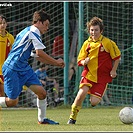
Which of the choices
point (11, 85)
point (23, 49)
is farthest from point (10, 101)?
point (23, 49)

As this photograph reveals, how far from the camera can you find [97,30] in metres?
9.70

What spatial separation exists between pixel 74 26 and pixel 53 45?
2.68 ft

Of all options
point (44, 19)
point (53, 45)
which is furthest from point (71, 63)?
point (44, 19)

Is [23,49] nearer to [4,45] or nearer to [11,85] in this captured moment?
[11,85]

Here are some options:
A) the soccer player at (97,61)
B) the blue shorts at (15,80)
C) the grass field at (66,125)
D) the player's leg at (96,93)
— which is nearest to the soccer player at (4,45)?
the grass field at (66,125)

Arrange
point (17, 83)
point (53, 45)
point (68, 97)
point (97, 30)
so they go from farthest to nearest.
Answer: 1. point (53, 45)
2. point (68, 97)
3. point (97, 30)
4. point (17, 83)

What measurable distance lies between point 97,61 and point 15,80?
1757mm

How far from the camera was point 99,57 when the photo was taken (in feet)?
32.4

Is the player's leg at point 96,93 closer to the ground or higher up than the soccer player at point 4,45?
closer to the ground

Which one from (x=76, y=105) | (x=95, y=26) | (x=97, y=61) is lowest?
(x=76, y=105)

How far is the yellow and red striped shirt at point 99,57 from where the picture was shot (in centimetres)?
974

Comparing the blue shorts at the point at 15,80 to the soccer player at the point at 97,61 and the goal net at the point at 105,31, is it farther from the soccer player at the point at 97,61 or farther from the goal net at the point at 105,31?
the goal net at the point at 105,31

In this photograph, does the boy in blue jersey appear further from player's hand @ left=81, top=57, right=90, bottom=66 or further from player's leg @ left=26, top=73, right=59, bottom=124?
player's hand @ left=81, top=57, right=90, bottom=66

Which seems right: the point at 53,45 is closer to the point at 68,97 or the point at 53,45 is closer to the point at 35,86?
the point at 68,97
